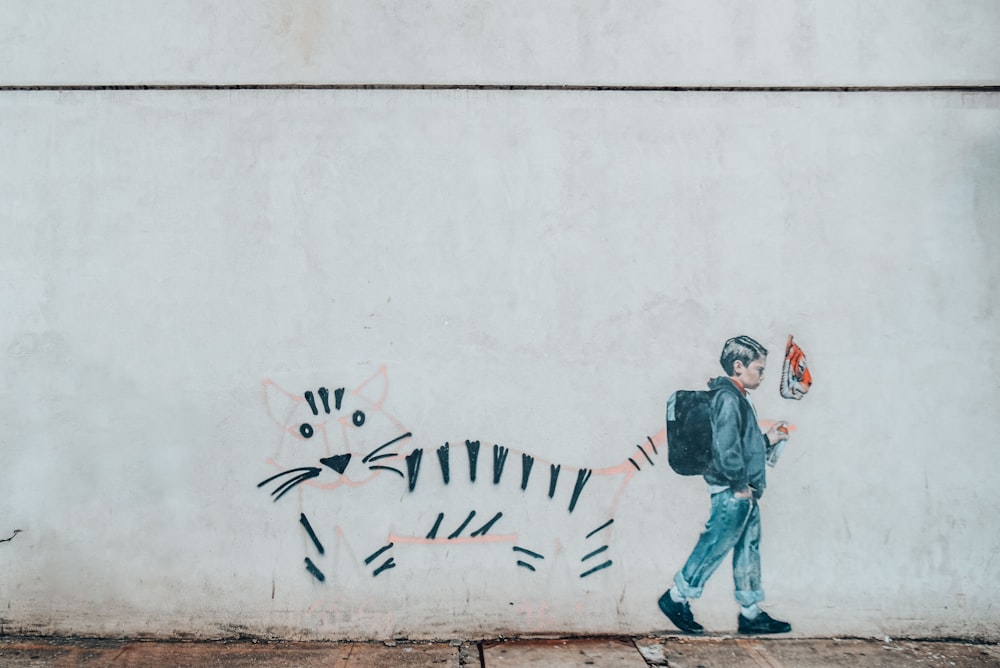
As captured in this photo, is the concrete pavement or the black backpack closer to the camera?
the concrete pavement

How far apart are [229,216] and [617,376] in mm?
2509

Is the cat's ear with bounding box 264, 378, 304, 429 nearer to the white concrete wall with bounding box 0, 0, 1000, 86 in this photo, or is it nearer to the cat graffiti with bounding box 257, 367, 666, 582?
the cat graffiti with bounding box 257, 367, 666, 582

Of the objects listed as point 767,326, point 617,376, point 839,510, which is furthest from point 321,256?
point 839,510

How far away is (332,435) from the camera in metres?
4.16

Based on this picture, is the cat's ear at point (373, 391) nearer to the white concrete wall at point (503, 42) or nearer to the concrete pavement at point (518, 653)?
the concrete pavement at point (518, 653)

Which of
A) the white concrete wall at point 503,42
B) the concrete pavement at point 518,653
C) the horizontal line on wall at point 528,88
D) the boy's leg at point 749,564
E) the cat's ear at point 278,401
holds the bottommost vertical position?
the concrete pavement at point 518,653

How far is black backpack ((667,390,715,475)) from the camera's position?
420 cm

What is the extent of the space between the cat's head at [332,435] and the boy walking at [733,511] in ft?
6.08

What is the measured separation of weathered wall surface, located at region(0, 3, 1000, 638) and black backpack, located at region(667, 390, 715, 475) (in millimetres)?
73

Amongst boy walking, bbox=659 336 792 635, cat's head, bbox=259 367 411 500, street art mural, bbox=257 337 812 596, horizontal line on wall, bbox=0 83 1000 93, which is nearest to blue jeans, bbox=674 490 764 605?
boy walking, bbox=659 336 792 635

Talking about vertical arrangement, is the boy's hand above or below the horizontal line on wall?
below

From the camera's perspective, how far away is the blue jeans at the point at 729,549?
4191mm

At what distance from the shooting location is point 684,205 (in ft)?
13.9

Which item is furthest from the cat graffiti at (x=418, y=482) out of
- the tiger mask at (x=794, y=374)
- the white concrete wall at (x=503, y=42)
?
the white concrete wall at (x=503, y=42)
